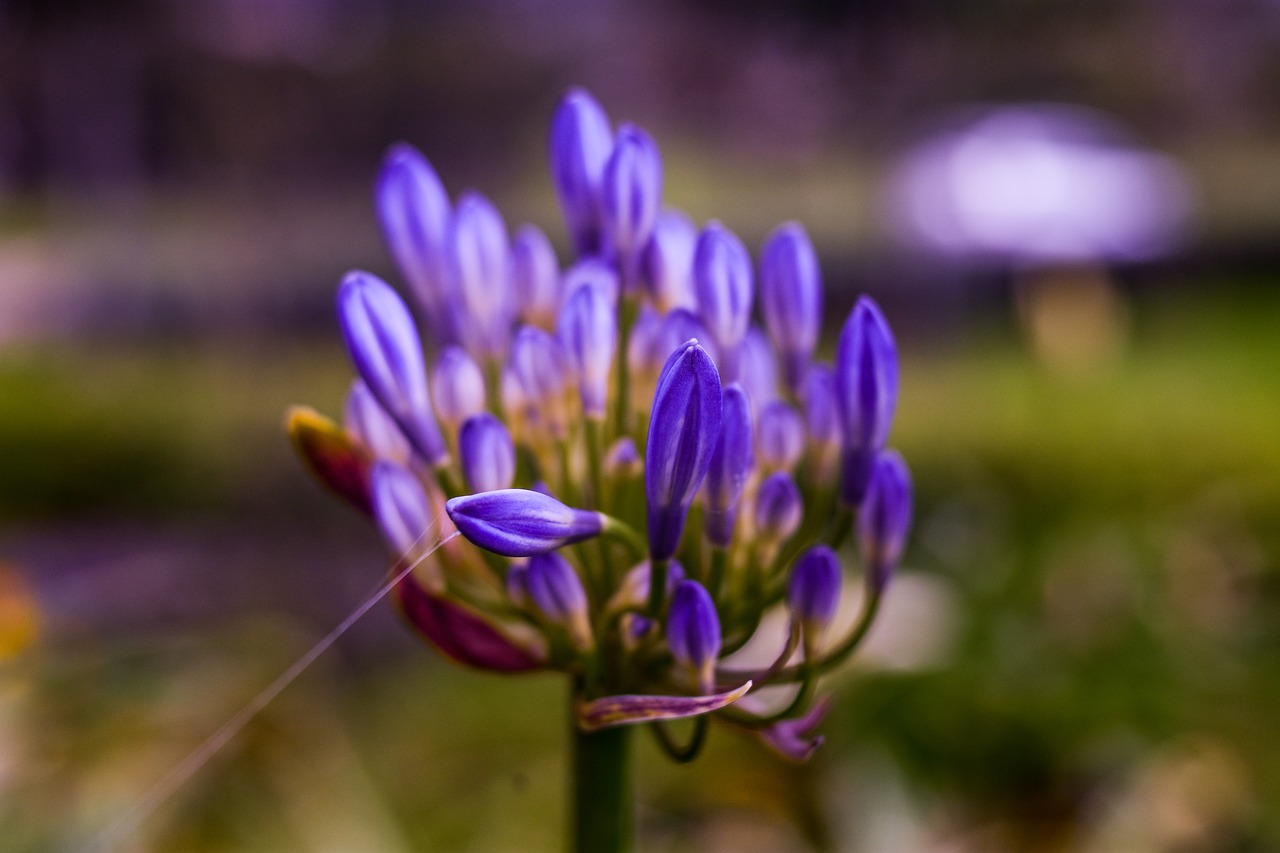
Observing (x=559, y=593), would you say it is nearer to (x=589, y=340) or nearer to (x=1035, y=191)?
(x=589, y=340)

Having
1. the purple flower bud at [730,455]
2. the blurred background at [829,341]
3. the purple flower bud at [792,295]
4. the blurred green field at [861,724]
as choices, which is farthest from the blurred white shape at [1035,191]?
the purple flower bud at [730,455]

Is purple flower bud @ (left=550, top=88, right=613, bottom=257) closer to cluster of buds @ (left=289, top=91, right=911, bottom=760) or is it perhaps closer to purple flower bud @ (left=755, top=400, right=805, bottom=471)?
cluster of buds @ (left=289, top=91, right=911, bottom=760)

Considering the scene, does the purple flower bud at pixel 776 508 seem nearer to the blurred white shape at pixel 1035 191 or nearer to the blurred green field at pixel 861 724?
the blurred green field at pixel 861 724

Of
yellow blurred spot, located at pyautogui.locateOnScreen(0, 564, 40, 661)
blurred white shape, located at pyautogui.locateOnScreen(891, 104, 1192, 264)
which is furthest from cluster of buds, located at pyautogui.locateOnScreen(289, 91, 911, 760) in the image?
blurred white shape, located at pyautogui.locateOnScreen(891, 104, 1192, 264)

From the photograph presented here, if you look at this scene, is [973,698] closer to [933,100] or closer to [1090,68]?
[933,100]

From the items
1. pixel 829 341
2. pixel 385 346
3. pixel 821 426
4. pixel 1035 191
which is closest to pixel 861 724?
pixel 821 426

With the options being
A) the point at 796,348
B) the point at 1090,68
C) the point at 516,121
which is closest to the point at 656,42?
the point at 516,121
